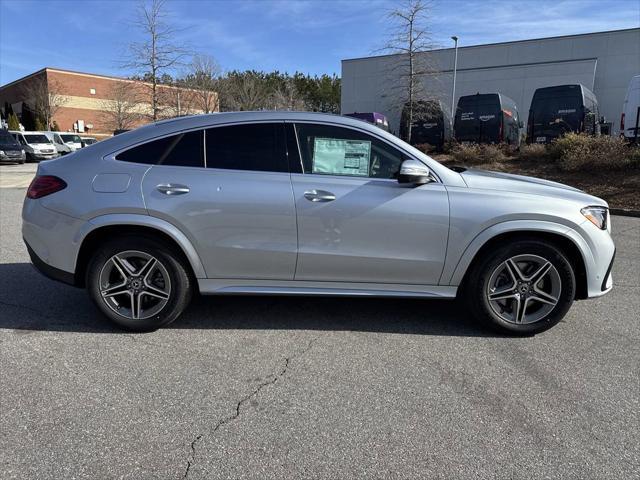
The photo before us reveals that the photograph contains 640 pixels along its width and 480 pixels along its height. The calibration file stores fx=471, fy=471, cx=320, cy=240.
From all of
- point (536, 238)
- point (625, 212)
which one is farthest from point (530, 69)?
point (536, 238)

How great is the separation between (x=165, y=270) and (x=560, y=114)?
18061mm

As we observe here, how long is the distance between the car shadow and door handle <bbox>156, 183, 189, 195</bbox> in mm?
1138

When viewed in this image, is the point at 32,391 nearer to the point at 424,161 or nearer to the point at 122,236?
the point at 122,236

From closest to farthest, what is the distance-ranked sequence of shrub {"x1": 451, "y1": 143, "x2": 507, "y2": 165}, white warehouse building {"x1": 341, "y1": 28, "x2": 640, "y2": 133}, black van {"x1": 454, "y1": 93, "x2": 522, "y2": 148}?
shrub {"x1": 451, "y1": 143, "x2": 507, "y2": 165} → black van {"x1": 454, "y1": 93, "x2": 522, "y2": 148} → white warehouse building {"x1": 341, "y1": 28, "x2": 640, "y2": 133}

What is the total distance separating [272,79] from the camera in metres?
53.9

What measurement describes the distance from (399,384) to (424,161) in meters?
1.71

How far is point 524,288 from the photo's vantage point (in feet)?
12.3

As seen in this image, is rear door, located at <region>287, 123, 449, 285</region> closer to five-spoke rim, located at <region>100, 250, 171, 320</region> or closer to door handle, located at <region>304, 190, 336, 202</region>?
door handle, located at <region>304, 190, 336, 202</region>

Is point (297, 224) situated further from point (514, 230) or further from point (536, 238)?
point (536, 238)

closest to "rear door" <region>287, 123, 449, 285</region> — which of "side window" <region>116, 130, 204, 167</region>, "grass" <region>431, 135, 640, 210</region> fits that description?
"side window" <region>116, 130, 204, 167</region>

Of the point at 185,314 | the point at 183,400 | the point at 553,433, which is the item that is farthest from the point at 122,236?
the point at 553,433

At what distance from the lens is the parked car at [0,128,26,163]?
84.7 ft

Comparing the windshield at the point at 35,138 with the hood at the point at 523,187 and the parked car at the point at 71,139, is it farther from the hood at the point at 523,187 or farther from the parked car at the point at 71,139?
the hood at the point at 523,187

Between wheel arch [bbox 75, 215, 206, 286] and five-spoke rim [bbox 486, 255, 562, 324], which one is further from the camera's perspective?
five-spoke rim [bbox 486, 255, 562, 324]
